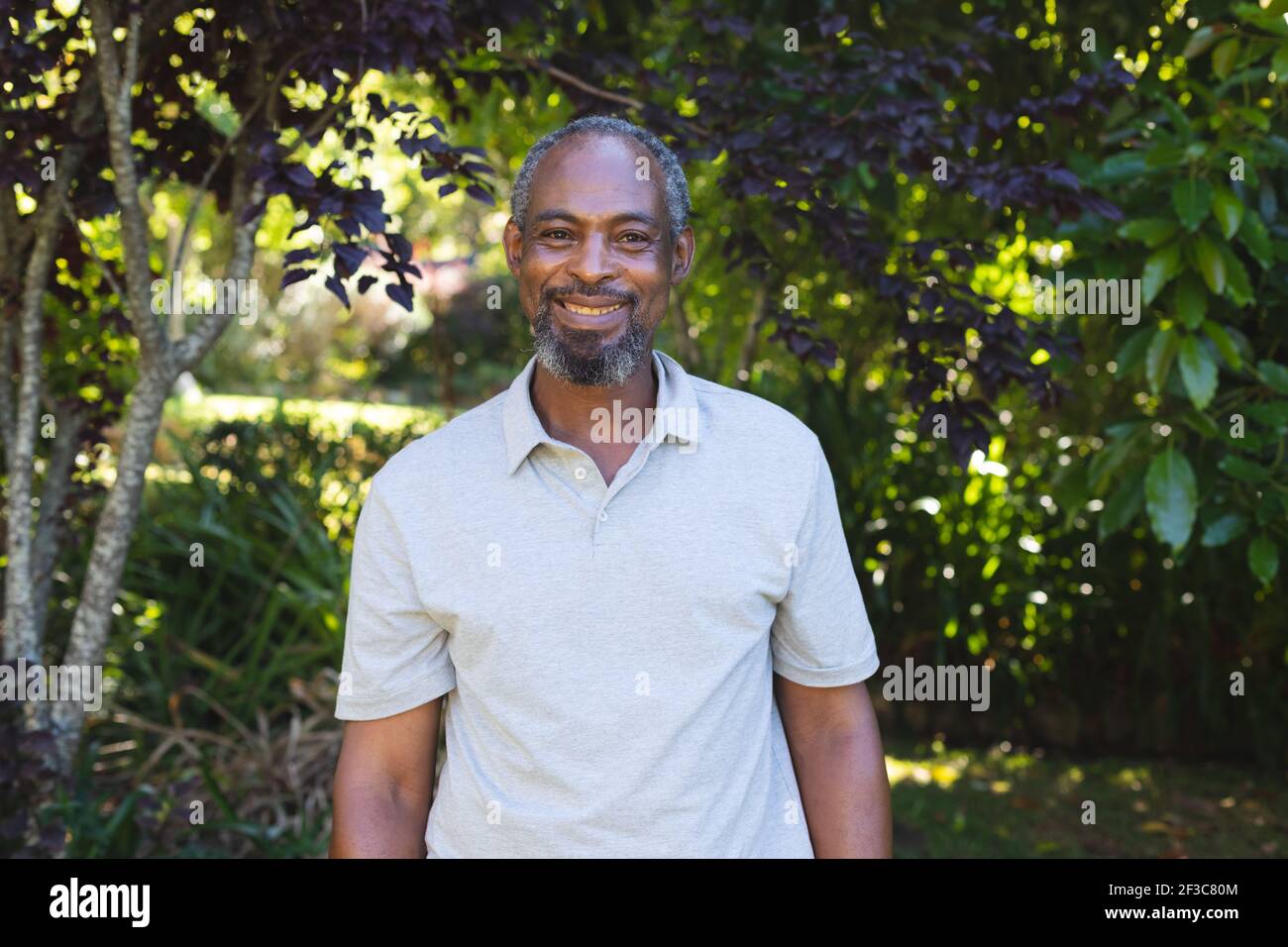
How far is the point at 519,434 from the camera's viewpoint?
6.61ft

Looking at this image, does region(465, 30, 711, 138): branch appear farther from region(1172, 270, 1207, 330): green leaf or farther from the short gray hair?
region(1172, 270, 1207, 330): green leaf

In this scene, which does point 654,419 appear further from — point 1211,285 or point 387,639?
point 1211,285

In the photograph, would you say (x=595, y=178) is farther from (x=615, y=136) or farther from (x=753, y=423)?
(x=753, y=423)

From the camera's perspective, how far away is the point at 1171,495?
2949 millimetres

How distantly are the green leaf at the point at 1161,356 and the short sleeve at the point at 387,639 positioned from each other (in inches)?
72.4

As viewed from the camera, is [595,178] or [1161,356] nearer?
[595,178]

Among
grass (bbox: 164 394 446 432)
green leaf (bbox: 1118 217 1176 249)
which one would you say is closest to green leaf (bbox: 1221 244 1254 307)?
green leaf (bbox: 1118 217 1176 249)

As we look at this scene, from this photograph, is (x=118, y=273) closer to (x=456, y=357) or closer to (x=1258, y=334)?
(x=1258, y=334)

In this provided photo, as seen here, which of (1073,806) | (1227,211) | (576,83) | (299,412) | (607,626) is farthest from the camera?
(299,412)

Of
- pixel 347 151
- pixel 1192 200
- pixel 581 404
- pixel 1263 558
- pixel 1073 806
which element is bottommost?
pixel 1073 806

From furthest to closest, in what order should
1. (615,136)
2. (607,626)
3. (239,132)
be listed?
(239,132) < (615,136) < (607,626)

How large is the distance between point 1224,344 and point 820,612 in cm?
148

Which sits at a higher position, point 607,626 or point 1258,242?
point 1258,242

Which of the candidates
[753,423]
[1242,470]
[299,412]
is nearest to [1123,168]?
[1242,470]
